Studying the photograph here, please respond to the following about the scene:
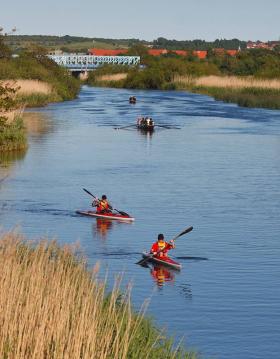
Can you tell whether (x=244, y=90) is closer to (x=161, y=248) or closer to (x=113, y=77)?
(x=113, y=77)

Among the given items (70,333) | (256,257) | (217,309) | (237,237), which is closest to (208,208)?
(237,237)

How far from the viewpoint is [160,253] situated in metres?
26.5

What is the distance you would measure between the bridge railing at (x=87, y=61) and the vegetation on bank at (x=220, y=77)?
406 inches

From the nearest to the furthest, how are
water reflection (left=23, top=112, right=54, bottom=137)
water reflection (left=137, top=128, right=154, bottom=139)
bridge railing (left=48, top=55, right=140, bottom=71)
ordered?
water reflection (left=23, top=112, right=54, bottom=137)
water reflection (left=137, top=128, right=154, bottom=139)
bridge railing (left=48, top=55, right=140, bottom=71)

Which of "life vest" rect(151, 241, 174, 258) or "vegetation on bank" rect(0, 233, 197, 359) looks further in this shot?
"life vest" rect(151, 241, 174, 258)

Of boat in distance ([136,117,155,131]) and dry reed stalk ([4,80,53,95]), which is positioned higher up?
dry reed stalk ([4,80,53,95])

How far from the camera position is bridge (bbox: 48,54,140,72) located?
542 feet

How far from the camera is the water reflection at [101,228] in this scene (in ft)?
102

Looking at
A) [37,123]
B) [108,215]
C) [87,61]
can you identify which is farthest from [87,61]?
[108,215]

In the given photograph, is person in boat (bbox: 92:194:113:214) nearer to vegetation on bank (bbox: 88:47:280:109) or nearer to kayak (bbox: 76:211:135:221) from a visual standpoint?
kayak (bbox: 76:211:135:221)

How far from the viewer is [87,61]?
175875 mm

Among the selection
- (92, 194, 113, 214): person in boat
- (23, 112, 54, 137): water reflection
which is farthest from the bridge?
(92, 194, 113, 214): person in boat

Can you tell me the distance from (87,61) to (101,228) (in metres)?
145

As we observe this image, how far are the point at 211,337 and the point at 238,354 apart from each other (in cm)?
106
